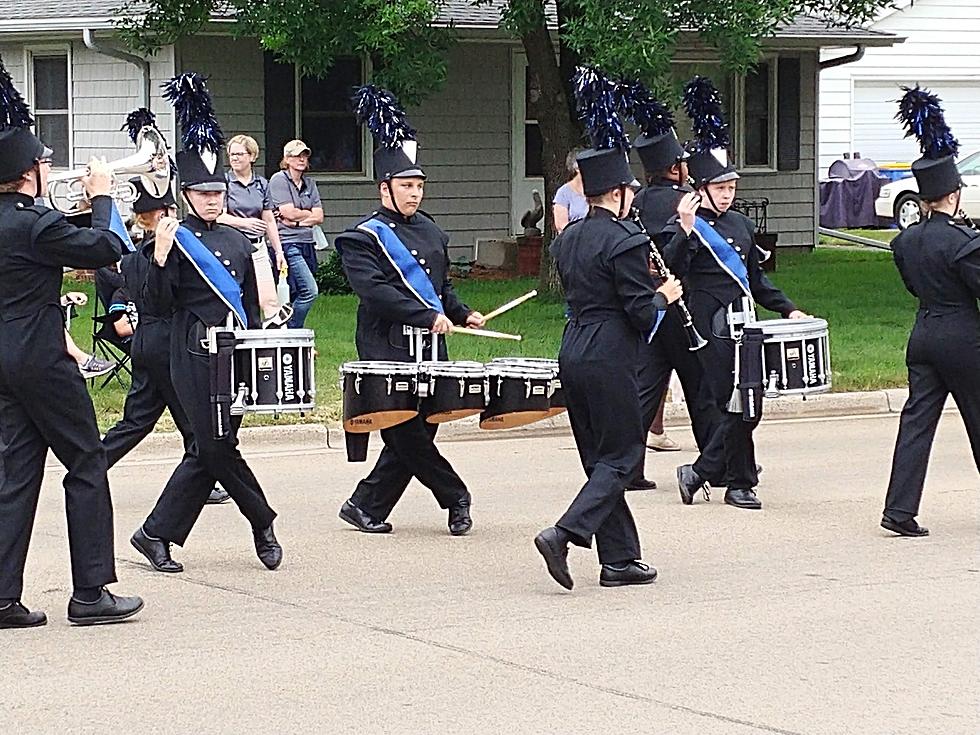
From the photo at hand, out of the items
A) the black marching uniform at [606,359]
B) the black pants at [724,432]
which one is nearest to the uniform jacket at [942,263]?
the black pants at [724,432]

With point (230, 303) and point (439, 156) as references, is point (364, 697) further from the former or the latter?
point (439, 156)

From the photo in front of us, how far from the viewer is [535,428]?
13555 millimetres

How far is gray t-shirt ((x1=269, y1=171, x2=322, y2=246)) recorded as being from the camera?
15641 mm

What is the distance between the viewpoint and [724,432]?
1024 centimetres

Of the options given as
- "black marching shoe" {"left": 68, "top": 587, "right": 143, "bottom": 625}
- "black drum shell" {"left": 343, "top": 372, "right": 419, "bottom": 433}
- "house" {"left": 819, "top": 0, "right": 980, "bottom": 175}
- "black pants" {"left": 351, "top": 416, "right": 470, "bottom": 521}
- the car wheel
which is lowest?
"black marching shoe" {"left": 68, "top": 587, "right": 143, "bottom": 625}

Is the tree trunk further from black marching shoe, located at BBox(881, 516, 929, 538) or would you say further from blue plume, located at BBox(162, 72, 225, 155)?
blue plume, located at BBox(162, 72, 225, 155)

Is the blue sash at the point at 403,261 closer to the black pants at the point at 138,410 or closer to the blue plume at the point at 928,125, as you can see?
the black pants at the point at 138,410

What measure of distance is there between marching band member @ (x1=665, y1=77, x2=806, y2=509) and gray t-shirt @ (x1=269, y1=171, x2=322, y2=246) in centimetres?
598

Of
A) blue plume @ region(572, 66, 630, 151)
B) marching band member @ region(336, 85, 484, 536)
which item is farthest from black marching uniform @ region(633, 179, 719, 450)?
blue plume @ region(572, 66, 630, 151)

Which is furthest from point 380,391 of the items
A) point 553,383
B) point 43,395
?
point 43,395

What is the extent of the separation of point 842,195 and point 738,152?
27.9 ft

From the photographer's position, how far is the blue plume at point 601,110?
321 inches

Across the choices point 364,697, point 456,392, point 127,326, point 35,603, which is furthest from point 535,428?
point 364,697

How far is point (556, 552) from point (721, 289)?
2639mm
